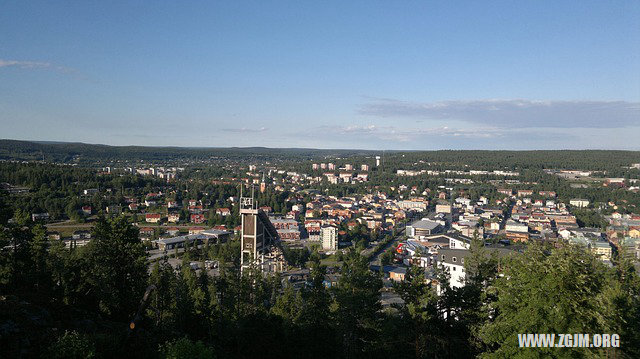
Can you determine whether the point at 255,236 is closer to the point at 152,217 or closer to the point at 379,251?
the point at 379,251

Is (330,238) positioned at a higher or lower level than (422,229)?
lower

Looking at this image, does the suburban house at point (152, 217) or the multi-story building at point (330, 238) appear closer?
the multi-story building at point (330, 238)

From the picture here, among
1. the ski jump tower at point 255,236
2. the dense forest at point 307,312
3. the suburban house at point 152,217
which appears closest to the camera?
the dense forest at point 307,312

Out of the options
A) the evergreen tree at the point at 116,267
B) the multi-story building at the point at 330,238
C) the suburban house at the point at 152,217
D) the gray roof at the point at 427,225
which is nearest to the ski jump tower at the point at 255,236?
the evergreen tree at the point at 116,267

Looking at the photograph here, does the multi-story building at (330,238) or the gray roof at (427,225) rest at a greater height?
the gray roof at (427,225)

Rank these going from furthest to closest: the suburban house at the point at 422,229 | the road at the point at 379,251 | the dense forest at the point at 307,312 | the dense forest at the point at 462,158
Result: the dense forest at the point at 462,158, the suburban house at the point at 422,229, the road at the point at 379,251, the dense forest at the point at 307,312

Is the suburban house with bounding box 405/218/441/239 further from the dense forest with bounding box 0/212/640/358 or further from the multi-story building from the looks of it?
the dense forest with bounding box 0/212/640/358

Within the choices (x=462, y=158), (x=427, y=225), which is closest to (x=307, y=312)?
(x=427, y=225)

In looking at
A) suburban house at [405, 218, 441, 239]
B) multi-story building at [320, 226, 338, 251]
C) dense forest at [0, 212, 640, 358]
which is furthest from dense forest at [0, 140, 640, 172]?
dense forest at [0, 212, 640, 358]

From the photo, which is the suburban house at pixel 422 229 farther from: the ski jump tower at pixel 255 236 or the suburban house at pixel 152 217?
the suburban house at pixel 152 217

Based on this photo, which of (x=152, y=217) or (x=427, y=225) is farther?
(x=152, y=217)
